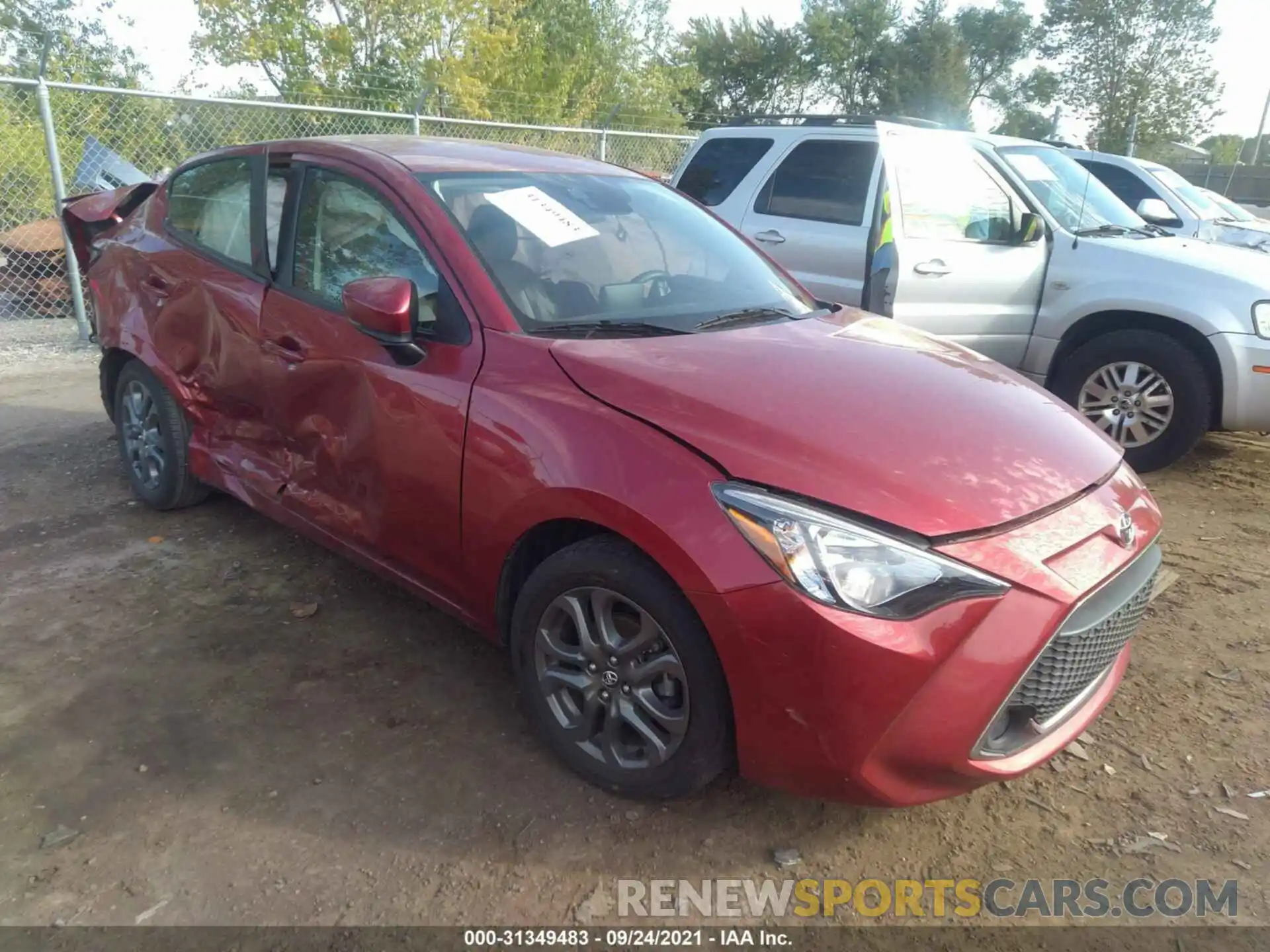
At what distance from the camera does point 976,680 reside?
201 cm

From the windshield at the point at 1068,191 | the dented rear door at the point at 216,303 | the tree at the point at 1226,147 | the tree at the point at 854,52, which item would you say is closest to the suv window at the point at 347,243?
the dented rear door at the point at 216,303

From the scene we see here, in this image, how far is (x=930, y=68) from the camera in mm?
47281

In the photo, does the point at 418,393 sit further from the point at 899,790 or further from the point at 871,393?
the point at 899,790

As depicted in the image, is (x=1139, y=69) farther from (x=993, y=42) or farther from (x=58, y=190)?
(x=58, y=190)

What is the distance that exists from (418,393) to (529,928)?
152 cm

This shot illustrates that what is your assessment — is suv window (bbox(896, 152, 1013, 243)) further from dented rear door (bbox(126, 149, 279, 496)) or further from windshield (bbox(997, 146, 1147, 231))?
dented rear door (bbox(126, 149, 279, 496))

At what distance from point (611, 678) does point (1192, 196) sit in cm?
1129

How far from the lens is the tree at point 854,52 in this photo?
1831 inches

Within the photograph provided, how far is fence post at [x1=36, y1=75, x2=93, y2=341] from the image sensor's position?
22.7 feet

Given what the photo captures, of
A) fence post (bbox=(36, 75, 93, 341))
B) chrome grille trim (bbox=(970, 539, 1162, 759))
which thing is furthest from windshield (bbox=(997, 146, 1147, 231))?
fence post (bbox=(36, 75, 93, 341))

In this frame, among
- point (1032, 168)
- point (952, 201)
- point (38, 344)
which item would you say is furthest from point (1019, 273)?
point (38, 344)

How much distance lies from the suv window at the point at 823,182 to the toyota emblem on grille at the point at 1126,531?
143 inches

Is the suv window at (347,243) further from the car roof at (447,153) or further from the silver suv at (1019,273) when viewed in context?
the silver suv at (1019,273)

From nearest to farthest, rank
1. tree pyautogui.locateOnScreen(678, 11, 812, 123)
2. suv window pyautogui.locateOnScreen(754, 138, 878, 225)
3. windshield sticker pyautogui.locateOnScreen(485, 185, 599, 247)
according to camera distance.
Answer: windshield sticker pyautogui.locateOnScreen(485, 185, 599, 247), suv window pyautogui.locateOnScreen(754, 138, 878, 225), tree pyautogui.locateOnScreen(678, 11, 812, 123)
